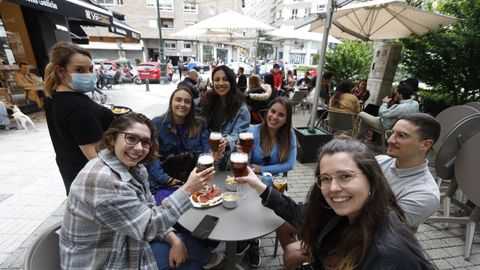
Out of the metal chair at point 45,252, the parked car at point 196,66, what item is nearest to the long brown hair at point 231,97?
the metal chair at point 45,252

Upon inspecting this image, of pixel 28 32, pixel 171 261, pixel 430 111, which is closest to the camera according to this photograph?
pixel 171 261

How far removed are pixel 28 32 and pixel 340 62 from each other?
11.7 meters

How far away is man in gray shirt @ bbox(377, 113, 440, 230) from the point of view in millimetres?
1669

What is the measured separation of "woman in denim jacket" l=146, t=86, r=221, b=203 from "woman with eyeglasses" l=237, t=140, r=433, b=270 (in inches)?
60.3

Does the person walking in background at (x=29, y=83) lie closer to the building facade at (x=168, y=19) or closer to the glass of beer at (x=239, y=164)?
the glass of beer at (x=239, y=164)

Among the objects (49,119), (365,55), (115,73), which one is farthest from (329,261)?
(115,73)

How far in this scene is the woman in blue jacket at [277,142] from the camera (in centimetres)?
262

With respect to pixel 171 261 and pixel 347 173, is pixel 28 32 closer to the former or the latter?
pixel 171 261

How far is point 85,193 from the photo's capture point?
125cm

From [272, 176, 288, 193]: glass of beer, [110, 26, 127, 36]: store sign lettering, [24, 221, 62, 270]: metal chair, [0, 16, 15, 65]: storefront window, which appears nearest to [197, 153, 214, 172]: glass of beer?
[272, 176, 288, 193]: glass of beer

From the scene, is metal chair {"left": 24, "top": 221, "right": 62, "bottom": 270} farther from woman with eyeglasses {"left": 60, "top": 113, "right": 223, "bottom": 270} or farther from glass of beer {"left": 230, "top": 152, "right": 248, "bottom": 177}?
glass of beer {"left": 230, "top": 152, "right": 248, "bottom": 177}

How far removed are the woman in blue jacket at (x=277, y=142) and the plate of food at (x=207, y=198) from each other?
2.42 feet

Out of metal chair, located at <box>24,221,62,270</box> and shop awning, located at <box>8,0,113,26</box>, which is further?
shop awning, located at <box>8,0,113,26</box>

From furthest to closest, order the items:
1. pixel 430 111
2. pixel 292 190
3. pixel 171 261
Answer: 1. pixel 430 111
2. pixel 292 190
3. pixel 171 261
